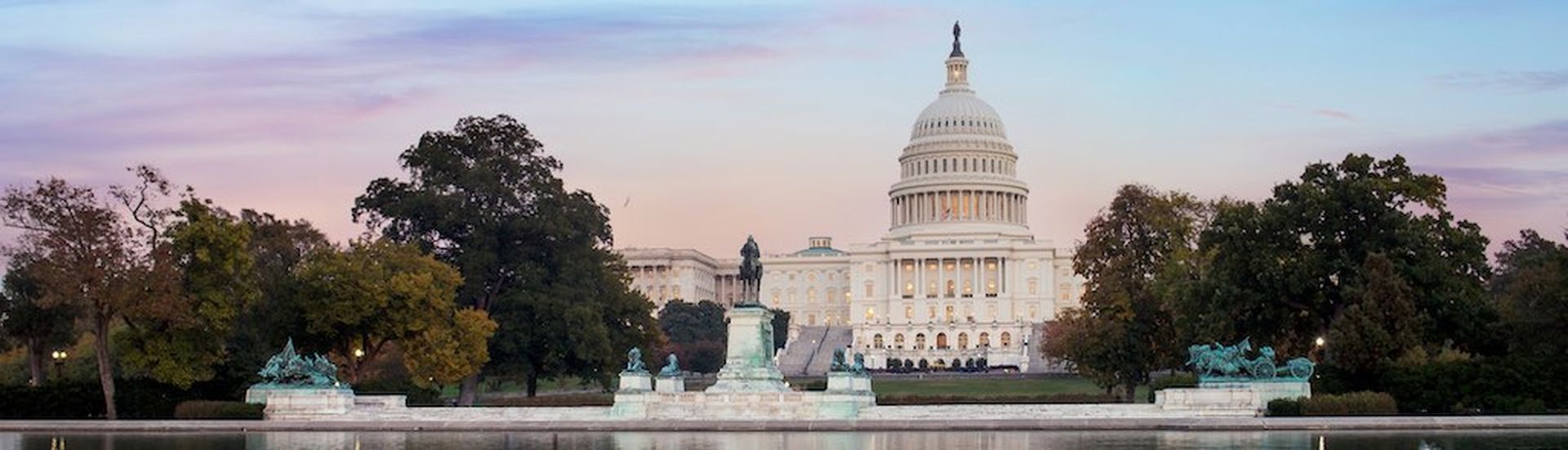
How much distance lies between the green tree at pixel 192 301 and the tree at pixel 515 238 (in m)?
13.2

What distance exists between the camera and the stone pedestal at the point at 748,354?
51969 millimetres

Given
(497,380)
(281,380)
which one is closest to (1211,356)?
(281,380)

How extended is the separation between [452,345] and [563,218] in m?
9.60

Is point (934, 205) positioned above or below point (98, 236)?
above

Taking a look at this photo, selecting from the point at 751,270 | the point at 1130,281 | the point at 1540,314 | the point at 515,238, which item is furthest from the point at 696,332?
the point at 1540,314

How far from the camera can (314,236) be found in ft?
239

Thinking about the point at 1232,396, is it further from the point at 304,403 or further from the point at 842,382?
the point at 304,403

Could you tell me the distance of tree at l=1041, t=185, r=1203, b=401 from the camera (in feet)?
216

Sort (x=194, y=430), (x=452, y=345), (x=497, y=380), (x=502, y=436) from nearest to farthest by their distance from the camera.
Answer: (x=502, y=436)
(x=194, y=430)
(x=452, y=345)
(x=497, y=380)

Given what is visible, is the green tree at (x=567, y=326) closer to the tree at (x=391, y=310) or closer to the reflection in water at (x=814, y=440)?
the tree at (x=391, y=310)

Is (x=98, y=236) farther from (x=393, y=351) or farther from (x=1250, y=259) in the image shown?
(x=1250, y=259)

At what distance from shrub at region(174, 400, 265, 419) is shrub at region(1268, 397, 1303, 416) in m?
25.5

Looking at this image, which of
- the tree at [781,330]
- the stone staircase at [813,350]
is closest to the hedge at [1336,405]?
the stone staircase at [813,350]

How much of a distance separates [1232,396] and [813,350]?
373ft
